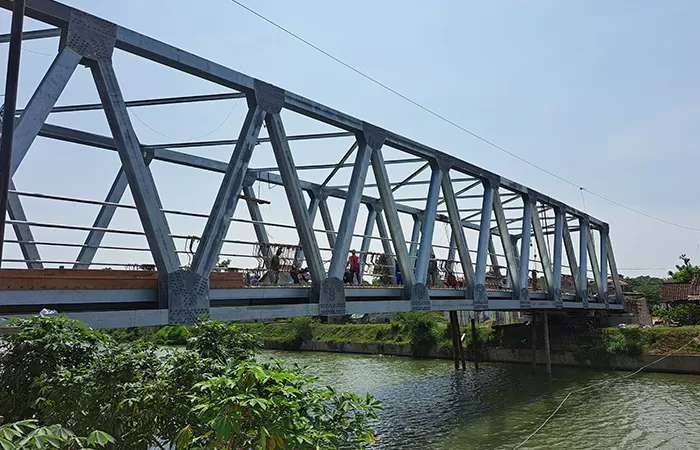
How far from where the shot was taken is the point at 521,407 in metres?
19.4

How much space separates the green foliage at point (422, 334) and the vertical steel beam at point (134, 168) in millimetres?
28669

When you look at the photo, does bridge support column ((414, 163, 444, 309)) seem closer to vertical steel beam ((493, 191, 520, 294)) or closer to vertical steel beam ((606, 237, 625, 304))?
vertical steel beam ((493, 191, 520, 294))

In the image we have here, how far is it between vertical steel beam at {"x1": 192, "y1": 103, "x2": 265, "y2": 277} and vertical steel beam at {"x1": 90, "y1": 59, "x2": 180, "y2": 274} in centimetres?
68

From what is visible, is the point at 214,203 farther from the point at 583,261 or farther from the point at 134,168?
the point at 583,261

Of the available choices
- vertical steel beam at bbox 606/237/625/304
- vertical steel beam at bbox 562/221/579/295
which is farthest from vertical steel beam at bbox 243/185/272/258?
vertical steel beam at bbox 606/237/625/304

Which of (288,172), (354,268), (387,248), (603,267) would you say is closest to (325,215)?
(387,248)

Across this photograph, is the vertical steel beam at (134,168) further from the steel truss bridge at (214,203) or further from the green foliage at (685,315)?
the green foliage at (685,315)

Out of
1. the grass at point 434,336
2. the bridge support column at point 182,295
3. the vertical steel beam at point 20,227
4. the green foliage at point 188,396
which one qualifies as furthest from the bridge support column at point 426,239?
the vertical steel beam at point 20,227

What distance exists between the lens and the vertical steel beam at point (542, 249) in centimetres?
2295

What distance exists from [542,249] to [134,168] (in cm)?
1887

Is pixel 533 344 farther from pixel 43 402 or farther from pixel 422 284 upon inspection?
pixel 43 402

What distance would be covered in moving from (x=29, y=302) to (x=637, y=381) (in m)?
24.9

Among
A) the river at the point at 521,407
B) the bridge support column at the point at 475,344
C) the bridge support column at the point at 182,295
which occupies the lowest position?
the river at the point at 521,407

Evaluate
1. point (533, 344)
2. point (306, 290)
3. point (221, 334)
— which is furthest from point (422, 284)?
point (533, 344)
